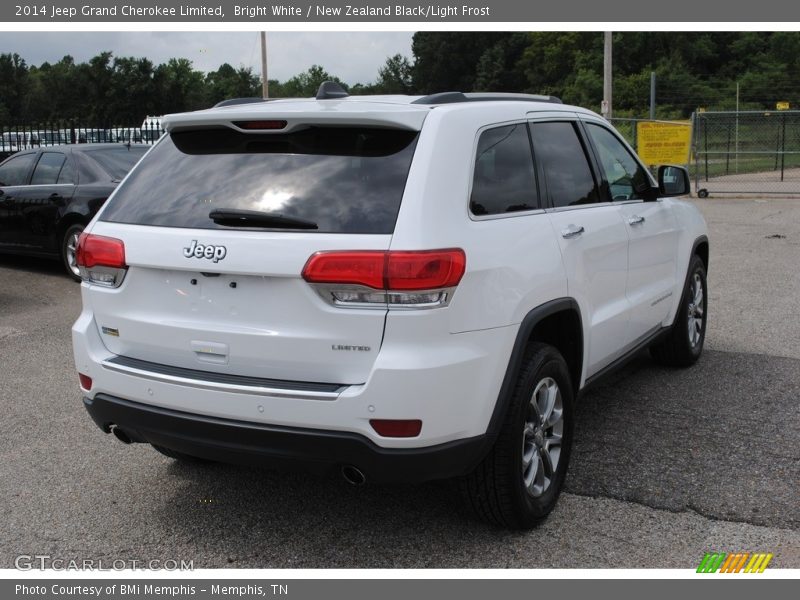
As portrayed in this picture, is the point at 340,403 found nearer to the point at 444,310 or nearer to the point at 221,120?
the point at 444,310

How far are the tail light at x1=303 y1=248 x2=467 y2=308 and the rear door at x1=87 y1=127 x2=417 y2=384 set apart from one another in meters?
0.04

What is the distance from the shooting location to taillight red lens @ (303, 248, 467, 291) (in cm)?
313

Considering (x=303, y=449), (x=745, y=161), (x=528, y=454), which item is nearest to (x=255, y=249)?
(x=303, y=449)

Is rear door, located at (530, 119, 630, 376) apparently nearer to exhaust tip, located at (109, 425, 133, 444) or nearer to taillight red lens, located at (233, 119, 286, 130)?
taillight red lens, located at (233, 119, 286, 130)

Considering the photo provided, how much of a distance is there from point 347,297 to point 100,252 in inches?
48.9

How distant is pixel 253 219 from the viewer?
339 cm

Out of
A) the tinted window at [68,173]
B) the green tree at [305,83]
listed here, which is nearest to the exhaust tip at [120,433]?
the tinted window at [68,173]

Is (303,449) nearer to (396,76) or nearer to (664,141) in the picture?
(664,141)

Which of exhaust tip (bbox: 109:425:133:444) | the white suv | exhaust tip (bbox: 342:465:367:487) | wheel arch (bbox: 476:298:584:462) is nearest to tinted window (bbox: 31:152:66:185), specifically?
the white suv

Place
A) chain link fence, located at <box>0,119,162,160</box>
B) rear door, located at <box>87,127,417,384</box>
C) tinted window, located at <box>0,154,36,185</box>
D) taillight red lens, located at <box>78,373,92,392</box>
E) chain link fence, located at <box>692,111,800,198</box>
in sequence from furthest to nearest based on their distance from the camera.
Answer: chain link fence, located at <box>692,111,800,198</box>
chain link fence, located at <box>0,119,162,160</box>
tinted window, located at <box>0,154,36,185</box>
taillight red lens, located at <box>78,373,92,392</box>
rear door, located at <box>87,127,417,384</box>

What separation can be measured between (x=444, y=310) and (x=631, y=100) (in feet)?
233

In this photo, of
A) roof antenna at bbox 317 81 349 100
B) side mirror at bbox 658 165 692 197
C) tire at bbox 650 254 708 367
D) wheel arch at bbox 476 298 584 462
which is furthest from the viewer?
tire at bbox 650 254 708 367

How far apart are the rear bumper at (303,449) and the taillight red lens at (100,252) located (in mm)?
643

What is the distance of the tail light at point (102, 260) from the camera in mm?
3701
